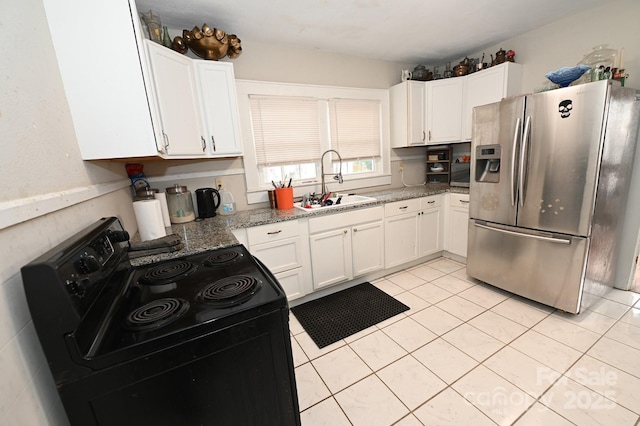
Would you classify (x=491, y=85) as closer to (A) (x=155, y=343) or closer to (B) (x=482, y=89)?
(B) (x=482, y=89)

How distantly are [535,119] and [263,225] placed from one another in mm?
2304

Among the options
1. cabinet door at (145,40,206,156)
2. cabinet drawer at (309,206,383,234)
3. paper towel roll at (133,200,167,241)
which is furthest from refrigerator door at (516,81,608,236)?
paper towel roll at (133,200,167,241)

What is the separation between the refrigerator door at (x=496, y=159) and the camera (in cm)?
211

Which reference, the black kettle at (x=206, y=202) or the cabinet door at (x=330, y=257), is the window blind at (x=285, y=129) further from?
the cabinet door at (x=330, y=257)

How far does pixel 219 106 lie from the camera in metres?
2.13

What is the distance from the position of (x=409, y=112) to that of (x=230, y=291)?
3052mm

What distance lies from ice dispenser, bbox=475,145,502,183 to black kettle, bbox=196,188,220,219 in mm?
2462

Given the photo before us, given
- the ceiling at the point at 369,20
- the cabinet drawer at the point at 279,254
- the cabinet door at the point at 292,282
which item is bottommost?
the cabinet door at the point at 292,282

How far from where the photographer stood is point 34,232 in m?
0.74

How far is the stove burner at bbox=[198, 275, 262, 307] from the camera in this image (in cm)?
86

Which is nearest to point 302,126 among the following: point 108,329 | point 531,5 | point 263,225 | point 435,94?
point 263,225

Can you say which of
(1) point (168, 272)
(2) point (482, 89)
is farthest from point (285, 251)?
(2) point (482, 89)

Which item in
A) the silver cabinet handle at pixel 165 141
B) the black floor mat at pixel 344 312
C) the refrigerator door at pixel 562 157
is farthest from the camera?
the black floor mat at pixel 344 312

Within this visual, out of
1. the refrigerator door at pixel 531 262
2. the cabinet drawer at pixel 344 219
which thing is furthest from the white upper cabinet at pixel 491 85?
the cabinet drawer at pixel 344 219
